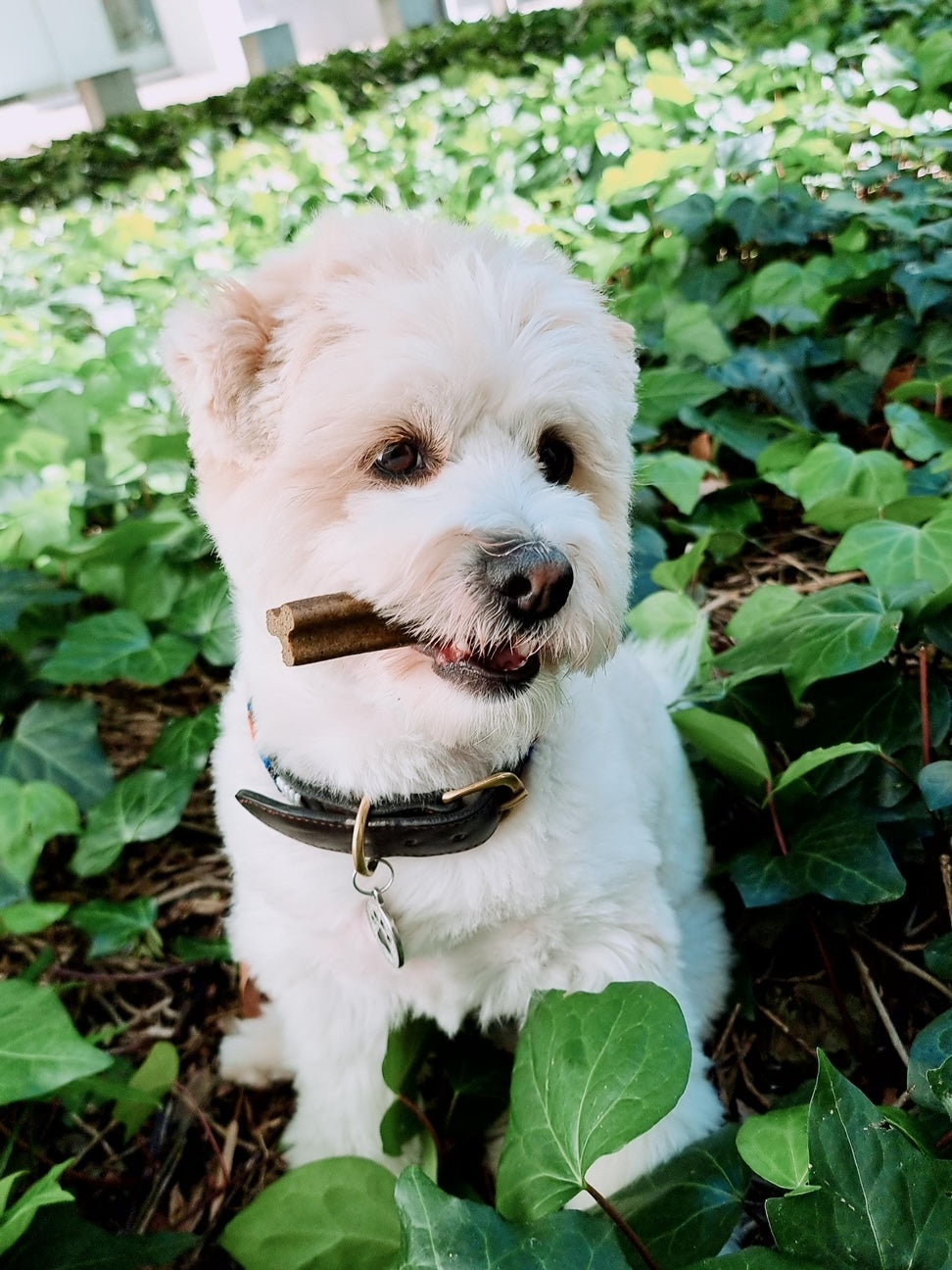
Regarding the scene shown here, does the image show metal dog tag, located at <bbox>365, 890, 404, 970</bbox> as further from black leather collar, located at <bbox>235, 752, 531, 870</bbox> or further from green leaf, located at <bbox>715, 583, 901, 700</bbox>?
green leaf, located at <bbox>715, 583, 901, 700</bbox>

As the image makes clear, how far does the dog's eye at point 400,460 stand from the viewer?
138 centimetres

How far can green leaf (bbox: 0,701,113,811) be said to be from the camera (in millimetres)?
2311

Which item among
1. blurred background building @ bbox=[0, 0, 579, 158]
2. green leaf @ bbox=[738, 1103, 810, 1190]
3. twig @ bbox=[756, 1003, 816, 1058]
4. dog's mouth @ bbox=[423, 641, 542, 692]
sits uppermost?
blurred background building @ bbox=[0, 0, 579, 158]

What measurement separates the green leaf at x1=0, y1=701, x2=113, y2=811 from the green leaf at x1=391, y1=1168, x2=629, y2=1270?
1528 millimetres

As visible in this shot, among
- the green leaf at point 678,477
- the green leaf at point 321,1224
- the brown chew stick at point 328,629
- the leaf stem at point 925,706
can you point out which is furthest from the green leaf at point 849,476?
the green leaf at point 321,1224

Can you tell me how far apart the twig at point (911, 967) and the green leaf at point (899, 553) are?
71cm

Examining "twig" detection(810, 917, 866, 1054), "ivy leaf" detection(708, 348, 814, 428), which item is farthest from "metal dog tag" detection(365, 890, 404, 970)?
"ivy leaf" detection(708, 348, 814, 428)

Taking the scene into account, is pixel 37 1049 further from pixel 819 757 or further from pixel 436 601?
pixel 819 757

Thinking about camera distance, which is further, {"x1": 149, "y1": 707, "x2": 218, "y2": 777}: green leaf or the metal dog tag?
{"x1": 149, "y1": 707, "x2": 218, "y2": 777}: green leaf

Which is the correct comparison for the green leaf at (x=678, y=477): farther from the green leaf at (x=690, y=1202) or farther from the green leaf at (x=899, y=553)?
the green leaf at (x=690, y=1202)

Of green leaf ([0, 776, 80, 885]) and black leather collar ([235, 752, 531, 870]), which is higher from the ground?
black leather collar ([235, 752, 531, 870])

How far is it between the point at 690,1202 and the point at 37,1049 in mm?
970

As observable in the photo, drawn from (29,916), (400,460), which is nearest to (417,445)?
(400,460)

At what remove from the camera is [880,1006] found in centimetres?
174
